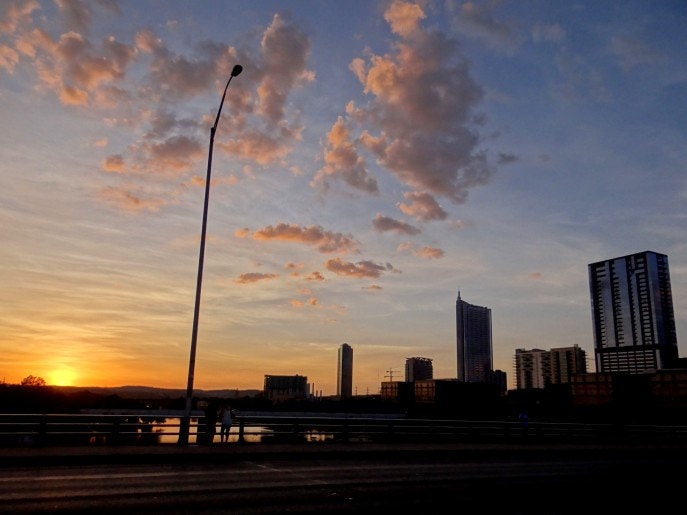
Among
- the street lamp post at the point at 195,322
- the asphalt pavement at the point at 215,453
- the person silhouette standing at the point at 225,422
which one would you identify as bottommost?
the asphalt pavement at the point at 215,453

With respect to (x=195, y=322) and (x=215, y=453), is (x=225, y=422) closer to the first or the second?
(x=195, y=322)

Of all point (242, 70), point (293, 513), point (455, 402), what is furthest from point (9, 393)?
point (293, 513)

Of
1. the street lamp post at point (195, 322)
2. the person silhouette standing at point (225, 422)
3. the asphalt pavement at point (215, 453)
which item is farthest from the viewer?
the person silhouette standing at point (225, 422)

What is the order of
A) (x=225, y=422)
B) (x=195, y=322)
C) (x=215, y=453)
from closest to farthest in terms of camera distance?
(x=215, y=453)
(x=195, y=322)
(x=225, y=422)

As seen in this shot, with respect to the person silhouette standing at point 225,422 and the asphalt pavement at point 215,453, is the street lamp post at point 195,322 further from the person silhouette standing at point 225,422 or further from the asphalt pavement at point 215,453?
the person silhouette standing at point 225,422

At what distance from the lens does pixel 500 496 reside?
472 inches

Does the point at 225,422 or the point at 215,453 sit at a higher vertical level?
the point at 225,422

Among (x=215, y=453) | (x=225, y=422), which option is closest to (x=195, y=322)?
(x=225, y=422)

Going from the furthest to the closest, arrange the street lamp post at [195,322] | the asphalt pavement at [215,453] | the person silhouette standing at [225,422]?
the person silhouette standing at [225,422] < the street lamp post at [195,322] < the asphalt pavement at [215,453]

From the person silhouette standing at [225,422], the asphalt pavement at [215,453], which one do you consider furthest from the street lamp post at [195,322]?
the person silhouette standing at [225,422]

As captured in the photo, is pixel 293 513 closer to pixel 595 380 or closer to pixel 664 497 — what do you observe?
pixel 664 497

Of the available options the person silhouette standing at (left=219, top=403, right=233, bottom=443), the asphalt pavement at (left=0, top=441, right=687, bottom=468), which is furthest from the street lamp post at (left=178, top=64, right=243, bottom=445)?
the person silhouette standing at (left=219, top=403, right=233, bottom=443)

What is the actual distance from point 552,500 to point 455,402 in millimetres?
157098

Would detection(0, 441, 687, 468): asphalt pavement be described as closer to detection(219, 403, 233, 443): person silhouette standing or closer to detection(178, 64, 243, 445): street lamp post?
detection(178, 64, 243, 445): street lamp post
